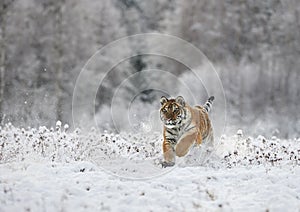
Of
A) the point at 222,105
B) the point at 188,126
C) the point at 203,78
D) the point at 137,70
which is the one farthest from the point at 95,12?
the point at 188,126

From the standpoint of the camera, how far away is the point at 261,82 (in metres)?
25.1

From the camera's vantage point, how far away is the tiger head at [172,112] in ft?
29.0

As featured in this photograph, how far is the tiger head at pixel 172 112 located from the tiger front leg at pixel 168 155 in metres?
0.37

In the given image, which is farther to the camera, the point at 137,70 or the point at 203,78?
Answer: the point at 137,70

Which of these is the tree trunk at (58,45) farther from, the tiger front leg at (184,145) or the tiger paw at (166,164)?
the tiger paw at (166,164)

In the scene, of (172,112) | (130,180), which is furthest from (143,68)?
(130,180)

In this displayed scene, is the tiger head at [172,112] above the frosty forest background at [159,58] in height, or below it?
→ below

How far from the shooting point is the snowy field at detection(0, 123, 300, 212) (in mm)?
5988

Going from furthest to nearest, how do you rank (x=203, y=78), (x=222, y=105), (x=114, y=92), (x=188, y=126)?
(x=114, y=92) → (x=203, y=78) → (x=222, y=105) → (x=188, y=126)

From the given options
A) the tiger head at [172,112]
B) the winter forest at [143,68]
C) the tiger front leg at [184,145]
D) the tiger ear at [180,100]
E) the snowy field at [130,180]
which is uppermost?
the winter forest at [143,68]

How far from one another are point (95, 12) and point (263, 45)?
10.4 m

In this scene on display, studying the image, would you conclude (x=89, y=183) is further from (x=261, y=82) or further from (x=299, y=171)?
(x=261, y=82)

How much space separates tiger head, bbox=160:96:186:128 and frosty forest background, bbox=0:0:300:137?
12.2 m

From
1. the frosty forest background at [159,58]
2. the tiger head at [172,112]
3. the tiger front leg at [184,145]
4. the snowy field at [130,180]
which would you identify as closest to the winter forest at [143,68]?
the frosty forest background at [159,58]
